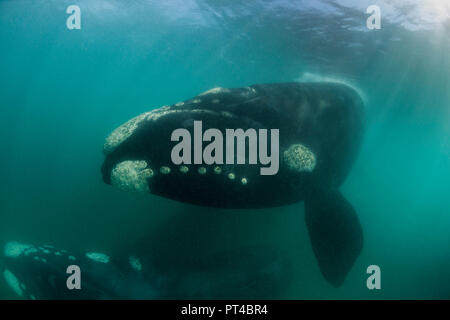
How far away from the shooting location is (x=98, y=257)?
11.3 metres

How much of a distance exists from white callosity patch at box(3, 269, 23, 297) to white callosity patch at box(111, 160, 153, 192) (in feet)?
25.1

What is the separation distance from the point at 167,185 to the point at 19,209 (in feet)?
59.6

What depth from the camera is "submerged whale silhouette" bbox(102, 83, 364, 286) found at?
6789mm

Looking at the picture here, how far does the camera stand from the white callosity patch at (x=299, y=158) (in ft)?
25.3

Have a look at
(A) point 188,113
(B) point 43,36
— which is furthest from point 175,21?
(B) point 43,36

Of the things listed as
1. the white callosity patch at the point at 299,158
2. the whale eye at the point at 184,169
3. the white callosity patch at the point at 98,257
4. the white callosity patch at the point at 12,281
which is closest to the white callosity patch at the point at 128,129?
the whale eye at the point at 184,169

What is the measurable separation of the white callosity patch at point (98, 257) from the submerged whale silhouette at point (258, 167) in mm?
5678

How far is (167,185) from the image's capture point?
6668 millimetres

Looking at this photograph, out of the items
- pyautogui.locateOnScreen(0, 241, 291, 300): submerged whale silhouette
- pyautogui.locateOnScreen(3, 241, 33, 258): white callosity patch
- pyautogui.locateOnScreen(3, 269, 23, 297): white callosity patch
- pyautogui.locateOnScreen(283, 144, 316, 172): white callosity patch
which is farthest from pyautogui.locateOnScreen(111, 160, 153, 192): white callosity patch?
pyautogui.locateOnScreen(3, 241, 33, 258): white callosity patch

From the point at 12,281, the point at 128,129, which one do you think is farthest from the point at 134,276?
the point at 128,129

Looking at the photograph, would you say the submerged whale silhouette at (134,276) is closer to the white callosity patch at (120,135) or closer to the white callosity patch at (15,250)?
the white callosity patch at (15,250)

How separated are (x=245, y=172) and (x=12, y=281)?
1053 centimetres

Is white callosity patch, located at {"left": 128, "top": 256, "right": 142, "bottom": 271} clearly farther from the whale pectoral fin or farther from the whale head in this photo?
the whale pectoral fin
